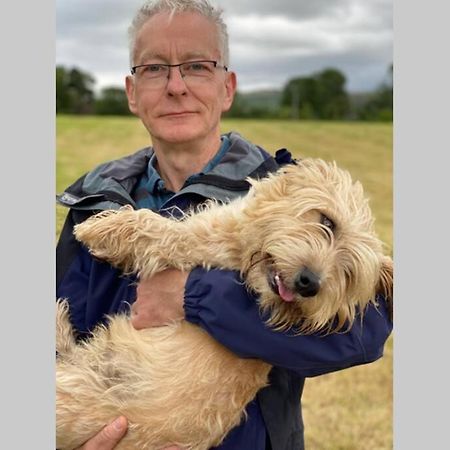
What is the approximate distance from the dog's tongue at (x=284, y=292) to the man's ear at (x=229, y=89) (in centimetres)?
109

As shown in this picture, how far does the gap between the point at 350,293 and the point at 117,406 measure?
1.09 meters

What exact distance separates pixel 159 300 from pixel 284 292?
67 cm

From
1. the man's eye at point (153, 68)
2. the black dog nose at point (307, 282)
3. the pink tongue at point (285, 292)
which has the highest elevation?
the man's eye at point (153, 68)

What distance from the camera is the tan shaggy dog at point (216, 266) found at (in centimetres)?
249

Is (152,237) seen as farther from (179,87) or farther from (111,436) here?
(111,436)

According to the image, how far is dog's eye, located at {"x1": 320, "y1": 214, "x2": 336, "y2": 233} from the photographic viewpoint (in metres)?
2.54

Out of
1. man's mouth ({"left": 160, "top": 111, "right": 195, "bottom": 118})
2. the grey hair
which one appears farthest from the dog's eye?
the grey hair

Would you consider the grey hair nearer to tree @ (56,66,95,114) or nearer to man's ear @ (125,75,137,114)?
man's ear @ (125,75,137,114)

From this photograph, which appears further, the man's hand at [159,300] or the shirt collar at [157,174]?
the shirt collar at [157,174]

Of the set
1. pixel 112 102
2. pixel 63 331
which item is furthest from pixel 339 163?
pixel 63 331

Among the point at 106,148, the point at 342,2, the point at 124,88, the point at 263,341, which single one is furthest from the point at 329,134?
the point at 106,148

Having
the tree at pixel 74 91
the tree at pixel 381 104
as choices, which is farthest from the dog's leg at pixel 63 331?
the tree at pixel 381 104

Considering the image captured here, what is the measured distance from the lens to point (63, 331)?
306 cm

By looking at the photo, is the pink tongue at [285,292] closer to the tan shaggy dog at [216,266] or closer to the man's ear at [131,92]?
the tan shaggy dog at [216,266]
